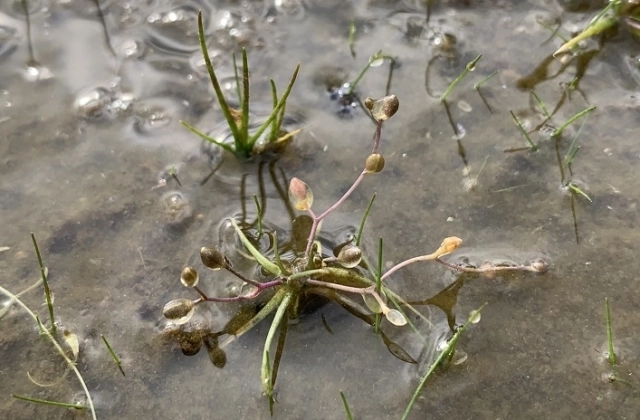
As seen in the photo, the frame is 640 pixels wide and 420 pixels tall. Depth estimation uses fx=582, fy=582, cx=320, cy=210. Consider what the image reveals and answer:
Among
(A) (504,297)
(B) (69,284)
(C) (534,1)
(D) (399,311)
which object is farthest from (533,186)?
(B) (69,284)

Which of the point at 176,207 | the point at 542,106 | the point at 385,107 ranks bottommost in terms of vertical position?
the point at 176,207

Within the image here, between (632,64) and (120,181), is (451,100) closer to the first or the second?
(632,64)

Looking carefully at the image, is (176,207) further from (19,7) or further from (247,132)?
(19,7)

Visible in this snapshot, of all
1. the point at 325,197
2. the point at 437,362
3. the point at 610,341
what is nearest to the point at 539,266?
the point at 610,341

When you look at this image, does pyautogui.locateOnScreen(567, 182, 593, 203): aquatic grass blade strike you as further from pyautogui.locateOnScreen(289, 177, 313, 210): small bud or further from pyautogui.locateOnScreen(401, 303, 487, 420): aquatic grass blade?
pyautogui.locateOnScreen(289, 177, 313, 210): small bud

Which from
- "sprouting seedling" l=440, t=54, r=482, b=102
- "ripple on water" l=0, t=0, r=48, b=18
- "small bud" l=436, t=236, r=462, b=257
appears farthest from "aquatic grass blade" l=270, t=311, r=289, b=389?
"ripple on water" l=0, t=0, r=48, b=18

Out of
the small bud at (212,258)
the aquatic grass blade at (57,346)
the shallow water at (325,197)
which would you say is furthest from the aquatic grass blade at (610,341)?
the aquatic grass blade at (57,346)
